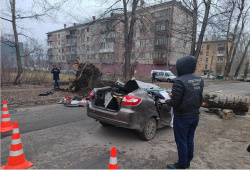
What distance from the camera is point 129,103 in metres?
3.55

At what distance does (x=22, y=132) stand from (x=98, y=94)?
2268 millimetres

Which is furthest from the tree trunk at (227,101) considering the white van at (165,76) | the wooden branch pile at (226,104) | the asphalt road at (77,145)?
the white van at (165,76)

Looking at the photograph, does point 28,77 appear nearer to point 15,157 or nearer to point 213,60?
point 15,157

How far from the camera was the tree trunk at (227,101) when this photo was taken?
6.39 m

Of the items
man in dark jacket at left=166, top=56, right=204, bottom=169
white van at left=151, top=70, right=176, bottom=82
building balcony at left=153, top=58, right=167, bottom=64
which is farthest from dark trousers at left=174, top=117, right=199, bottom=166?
building balcony at left=153, top=58, right=167, bottom=64

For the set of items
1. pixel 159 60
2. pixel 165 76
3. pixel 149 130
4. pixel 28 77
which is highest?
pixel 159 60

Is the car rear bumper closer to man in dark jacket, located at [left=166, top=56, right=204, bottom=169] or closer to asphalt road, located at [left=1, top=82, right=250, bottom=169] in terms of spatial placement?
asphalt road, located at [left=1, top=82, right=250, bottom=169]

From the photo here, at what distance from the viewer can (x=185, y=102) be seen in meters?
2.62

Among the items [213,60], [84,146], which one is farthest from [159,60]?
[213,60]

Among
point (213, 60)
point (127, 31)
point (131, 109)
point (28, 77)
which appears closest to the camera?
point (131, 109)

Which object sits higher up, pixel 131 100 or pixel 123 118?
pixel 131 100

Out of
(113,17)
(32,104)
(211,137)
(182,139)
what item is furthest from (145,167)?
(113,17)

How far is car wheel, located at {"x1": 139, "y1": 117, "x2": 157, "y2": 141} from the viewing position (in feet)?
12.6

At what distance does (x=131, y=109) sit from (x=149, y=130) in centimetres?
89
